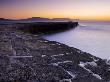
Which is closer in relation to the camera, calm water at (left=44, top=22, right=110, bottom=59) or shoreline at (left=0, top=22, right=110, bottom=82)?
shoreline at (left=0, top=22, right=110, bottom=82)

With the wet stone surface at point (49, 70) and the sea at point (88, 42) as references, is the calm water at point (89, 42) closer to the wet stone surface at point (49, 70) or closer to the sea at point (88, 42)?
the sea at point (88, 42)

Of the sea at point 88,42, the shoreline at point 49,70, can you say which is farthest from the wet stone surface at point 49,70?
the sea at point 88,42

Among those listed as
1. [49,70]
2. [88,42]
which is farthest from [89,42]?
[49,70]

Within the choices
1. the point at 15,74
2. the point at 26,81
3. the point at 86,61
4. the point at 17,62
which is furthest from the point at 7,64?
the point at 86,61

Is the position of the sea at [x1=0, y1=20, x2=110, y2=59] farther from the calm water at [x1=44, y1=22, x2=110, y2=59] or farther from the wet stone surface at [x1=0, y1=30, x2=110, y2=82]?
the wet stone surface at [x1=0, y1=30, x2=110, y2=82]

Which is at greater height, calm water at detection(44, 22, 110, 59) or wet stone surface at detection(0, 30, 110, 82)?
wet stone surface at detection(0, 30, 110, 82)

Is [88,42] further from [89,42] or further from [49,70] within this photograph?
[49,70]

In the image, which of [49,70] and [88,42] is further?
[88,42]

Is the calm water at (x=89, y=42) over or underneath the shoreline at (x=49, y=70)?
underneath

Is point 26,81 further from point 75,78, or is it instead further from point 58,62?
point 58,62

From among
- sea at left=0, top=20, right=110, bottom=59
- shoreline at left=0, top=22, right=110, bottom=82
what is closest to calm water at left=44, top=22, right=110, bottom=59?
sea at left=0, top=20, right=110, bottom=59

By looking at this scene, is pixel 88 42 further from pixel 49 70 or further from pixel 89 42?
pixel 49 70

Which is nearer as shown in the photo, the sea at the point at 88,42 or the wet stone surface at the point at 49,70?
the wet stone surface at the point at 49,70
